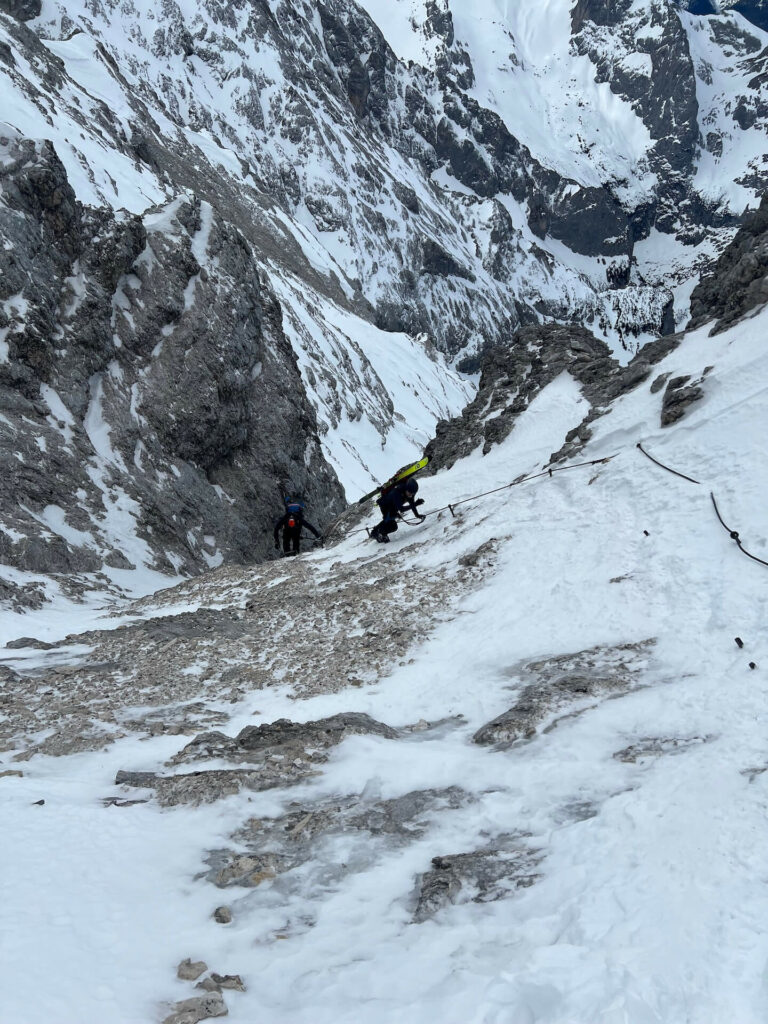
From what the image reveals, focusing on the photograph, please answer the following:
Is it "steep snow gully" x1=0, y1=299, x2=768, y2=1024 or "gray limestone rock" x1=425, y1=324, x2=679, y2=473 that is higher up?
"gray limestone rock" x1=425, y1=324, x2=679, y2=473

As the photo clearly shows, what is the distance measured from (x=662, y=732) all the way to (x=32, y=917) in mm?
4938

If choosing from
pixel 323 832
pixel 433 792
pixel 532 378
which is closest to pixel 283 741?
pixel 323 832

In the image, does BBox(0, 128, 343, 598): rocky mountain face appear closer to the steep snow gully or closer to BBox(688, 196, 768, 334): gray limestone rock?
the steep snow gully

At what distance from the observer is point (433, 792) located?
18.8 ft

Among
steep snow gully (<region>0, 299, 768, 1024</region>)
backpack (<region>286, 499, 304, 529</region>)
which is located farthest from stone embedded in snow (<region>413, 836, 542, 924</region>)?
backpack (<region>286, 499, 304, 529</region>)

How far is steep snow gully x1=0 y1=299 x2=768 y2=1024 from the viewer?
3469 mm

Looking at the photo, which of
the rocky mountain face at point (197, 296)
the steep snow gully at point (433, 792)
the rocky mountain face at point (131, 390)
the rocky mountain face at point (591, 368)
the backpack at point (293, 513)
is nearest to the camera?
the steep snow gully at point (433, 792)

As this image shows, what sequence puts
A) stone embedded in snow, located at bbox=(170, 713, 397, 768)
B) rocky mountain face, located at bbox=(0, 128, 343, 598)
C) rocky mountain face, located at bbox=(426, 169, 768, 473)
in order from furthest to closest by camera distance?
rocky mountain face, located at bbox=(0, 128, 343, 598) → rocky mountain face, located at bbox=(426, 169, 768, 473) → stone embedded in snow, located at bbox=(170, 713, 397, 768)

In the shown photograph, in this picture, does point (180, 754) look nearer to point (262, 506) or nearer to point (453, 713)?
point (453, 713)

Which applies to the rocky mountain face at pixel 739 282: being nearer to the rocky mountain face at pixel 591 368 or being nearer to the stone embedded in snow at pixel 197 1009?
the rocky mountain face at pixel 591 368

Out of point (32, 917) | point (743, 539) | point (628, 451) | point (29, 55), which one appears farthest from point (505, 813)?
point (29, 55)

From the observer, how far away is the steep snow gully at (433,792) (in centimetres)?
347

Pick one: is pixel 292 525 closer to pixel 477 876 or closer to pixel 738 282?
pixel 738 282

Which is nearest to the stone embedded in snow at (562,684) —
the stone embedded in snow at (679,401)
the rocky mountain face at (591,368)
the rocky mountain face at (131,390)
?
the stone embedded in snow at (679,401)
